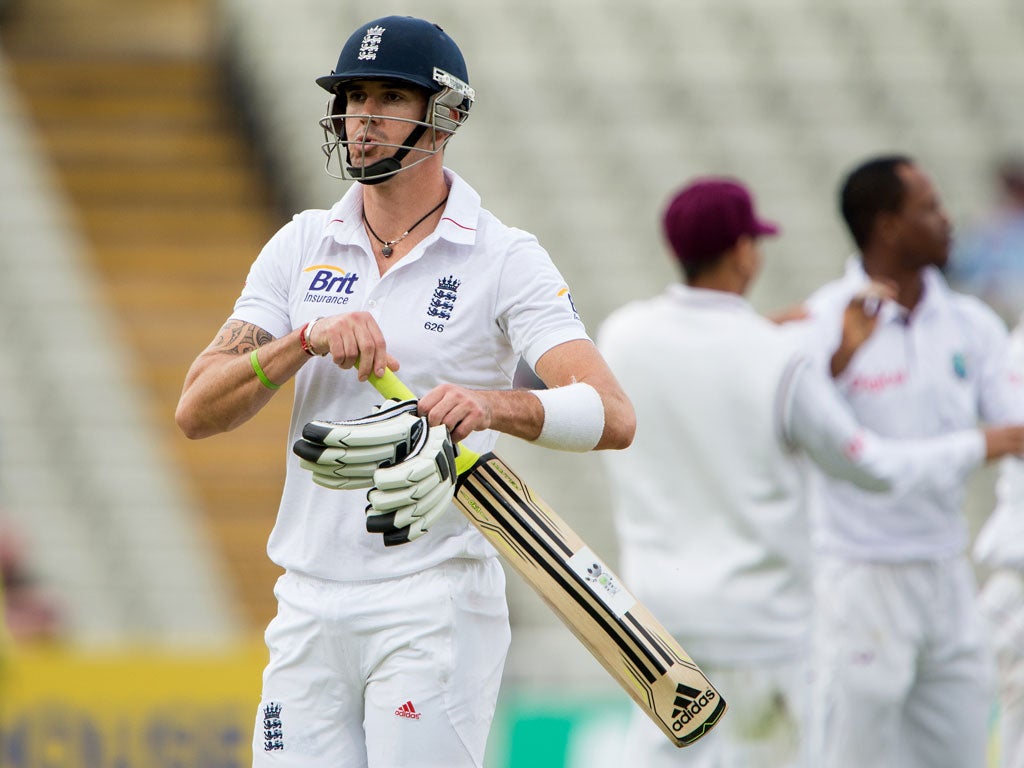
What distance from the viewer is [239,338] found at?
10.2 feet

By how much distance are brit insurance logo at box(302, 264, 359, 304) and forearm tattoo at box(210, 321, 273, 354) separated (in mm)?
105

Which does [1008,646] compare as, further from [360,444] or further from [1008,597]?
[360,444]

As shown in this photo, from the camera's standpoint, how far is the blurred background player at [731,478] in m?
4.18

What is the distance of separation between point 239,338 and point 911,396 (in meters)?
2.10

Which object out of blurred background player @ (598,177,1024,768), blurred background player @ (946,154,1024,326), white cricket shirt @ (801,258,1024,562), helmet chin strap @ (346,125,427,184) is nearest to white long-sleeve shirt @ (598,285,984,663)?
blurred background player @ (598,177,1024,768)

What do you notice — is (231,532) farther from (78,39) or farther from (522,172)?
(78,39)

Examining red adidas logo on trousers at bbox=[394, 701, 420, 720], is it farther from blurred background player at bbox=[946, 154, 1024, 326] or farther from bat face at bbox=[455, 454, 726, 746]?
blurred background player at bbox=[946, 154, 1024, 326]

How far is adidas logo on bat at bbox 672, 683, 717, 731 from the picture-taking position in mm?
3141

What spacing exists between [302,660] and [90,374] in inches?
248

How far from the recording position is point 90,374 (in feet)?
29.7

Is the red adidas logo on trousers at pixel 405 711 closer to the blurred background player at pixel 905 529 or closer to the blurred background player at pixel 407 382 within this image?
the blurred background player at pixel 407 382

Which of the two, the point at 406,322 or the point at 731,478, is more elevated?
the point at 406,322

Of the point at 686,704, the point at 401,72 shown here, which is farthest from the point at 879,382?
the point at 401,72

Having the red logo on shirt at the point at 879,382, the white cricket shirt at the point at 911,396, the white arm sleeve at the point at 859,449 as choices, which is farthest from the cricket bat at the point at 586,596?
the red logo on shirt at the point at 879,382
